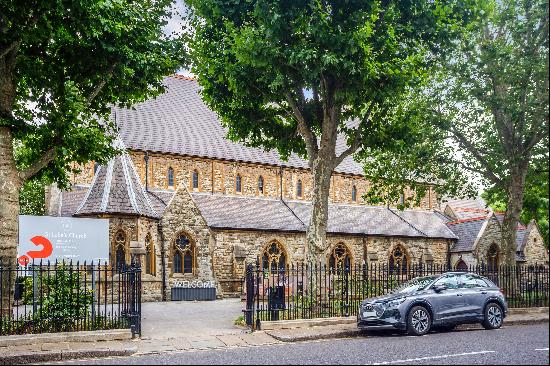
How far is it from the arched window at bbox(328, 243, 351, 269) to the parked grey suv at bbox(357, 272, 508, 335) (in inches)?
783

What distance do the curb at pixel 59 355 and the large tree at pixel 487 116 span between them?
41.7 ft

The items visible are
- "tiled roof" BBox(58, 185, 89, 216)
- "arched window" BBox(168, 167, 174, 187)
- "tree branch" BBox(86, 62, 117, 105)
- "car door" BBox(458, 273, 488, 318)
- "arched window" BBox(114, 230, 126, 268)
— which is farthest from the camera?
"arched window" BBox(168, 167, 174, 187)

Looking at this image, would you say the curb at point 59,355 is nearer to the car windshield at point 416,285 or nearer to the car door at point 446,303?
the car windshield at point 416,285

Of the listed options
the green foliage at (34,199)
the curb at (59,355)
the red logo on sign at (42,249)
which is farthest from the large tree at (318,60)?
the green foliage at (34,199)

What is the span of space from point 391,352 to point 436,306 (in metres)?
4.00

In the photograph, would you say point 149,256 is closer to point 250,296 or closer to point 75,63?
point 75,63

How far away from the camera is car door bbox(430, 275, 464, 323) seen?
15250 millimetres

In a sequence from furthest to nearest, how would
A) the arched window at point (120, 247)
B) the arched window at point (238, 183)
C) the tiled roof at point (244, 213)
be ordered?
1. the arched window at point (238, 183)
2. the tiled roof at point (244, 213)
3. the arched window at point (120, 247)

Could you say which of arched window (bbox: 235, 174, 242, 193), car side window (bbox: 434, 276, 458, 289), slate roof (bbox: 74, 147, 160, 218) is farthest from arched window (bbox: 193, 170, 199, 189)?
car side window (bbox: 434, 276, 458, 289)

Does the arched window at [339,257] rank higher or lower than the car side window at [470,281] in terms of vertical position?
lower

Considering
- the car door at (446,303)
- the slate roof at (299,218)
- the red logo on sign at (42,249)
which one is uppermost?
the slate roof at (299,218)

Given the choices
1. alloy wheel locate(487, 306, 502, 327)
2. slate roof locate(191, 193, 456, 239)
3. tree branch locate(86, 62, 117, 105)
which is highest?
tree branch locate(86, 62, 117, 105)

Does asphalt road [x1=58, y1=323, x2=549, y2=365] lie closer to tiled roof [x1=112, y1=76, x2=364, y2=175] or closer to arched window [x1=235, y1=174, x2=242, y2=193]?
tiled roof [x1=112, y1=76, x2=364, y2=175]

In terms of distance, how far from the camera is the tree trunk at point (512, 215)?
2162 centimetres
